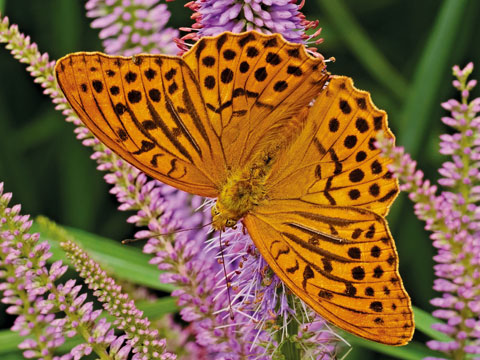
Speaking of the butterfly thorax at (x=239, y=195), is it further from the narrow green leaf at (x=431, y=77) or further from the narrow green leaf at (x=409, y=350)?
the narrow green leaf at (x=431, y=77)

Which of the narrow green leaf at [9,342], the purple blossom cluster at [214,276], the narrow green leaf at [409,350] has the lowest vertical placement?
the narrow green leaf at [409,350]

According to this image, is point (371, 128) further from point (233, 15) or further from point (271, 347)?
point (271, 347)

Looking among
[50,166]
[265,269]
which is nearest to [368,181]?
[265,269]

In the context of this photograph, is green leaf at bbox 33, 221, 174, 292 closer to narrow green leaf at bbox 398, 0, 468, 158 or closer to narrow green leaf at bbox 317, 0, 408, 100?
narrow green leaf at bbox 398, 0, 468, 158

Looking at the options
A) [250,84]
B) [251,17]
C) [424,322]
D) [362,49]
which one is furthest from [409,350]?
[362,49]

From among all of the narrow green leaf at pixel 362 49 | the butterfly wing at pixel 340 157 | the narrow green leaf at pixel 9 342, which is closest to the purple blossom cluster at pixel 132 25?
the butterfly wing at pixel 340 157

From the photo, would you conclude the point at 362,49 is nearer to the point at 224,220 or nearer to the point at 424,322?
the point at 424,322
